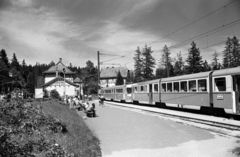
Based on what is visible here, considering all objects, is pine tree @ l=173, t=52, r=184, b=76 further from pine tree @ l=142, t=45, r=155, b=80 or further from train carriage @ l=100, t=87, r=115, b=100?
train carriage @ l=100, t=87, r=115, b=100

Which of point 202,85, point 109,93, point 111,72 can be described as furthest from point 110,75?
point 202,85

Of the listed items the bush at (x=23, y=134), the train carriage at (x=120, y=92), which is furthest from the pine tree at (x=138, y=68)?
the bush at (x=23, y=134)

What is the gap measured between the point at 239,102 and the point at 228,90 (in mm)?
928

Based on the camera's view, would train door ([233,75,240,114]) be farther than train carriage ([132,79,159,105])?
No

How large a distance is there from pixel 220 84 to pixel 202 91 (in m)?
1.71

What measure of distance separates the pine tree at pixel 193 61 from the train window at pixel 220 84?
46.8 metres

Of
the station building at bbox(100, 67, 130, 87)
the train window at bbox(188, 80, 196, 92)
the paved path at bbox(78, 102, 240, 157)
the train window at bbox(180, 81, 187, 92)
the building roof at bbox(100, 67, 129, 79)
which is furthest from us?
the building roof at bbox(100, 67, 129, 79)

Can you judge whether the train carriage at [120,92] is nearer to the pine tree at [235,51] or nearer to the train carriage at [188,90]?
the train carriage at [188,90]

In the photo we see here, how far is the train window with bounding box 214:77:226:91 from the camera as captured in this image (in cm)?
1345

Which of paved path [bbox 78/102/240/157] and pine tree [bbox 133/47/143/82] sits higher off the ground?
pine tree [bbox 133/47/143/82]

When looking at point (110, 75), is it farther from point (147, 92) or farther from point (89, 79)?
point (147, 92)

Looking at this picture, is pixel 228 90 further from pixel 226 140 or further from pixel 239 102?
pixel 226 140

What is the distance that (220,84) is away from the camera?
45.2 ft

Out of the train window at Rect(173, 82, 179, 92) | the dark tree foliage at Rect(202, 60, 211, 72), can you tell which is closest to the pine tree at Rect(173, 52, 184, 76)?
the dark tree foliage at Rect(202, 60, 211, 72)
